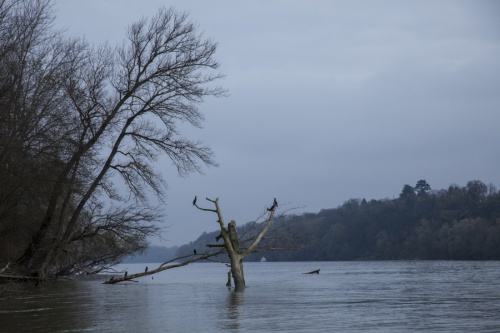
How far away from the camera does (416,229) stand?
392 feet

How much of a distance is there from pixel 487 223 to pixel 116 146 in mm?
88146

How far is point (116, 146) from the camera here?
32.2 meters

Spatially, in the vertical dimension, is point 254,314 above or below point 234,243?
below

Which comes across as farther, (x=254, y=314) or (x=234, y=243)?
(x=234, y=243)

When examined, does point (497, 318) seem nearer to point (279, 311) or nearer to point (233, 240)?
point (279, 311)

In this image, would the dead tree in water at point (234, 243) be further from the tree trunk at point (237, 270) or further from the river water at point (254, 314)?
the river water at point (254, 314)

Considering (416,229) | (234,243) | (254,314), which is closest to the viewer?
(254,314)

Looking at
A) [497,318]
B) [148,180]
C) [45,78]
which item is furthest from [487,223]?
[497,318]

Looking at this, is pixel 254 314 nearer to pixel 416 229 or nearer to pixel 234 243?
pixel 234 243

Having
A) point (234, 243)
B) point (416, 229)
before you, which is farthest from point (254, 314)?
point (416, 229)

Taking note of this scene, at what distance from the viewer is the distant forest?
346ft

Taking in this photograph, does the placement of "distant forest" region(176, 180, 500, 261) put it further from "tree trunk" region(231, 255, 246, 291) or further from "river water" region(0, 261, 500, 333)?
"river water" region(0, 261, 500, 333)

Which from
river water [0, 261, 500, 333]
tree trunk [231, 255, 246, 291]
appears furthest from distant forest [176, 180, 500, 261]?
river water [0, 261, 500, 333]

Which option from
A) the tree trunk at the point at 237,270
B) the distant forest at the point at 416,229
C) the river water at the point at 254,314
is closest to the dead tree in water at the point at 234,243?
the tree trunk at the point at 237,270
